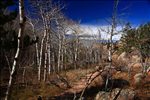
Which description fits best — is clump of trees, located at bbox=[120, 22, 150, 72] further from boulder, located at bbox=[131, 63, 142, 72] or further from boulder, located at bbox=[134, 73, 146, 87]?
boulder, located at bbox=[134, 73, 146, 87]

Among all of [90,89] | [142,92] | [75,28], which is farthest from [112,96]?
[75,28]

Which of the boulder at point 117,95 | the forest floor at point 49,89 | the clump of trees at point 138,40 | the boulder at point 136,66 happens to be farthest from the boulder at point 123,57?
the boulder at point 117,95

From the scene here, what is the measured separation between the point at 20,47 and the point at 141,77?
32967mm

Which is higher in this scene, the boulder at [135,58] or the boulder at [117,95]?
the boulder at [135,58]

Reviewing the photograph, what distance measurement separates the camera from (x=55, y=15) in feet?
144

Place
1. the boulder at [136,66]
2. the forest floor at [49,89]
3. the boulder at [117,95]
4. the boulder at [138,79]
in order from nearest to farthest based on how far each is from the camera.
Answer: the boulder at [117,95], the forest floor at [49,89], the boulder at [138,79], the boulder at [136,66]

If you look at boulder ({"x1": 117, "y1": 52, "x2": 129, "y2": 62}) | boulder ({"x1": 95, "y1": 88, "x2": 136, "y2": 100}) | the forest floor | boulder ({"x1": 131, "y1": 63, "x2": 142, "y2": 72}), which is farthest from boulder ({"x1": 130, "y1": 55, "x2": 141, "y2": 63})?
boulder ({"x1": 95, "y1": 88, "x2": 136, "y2": 100})

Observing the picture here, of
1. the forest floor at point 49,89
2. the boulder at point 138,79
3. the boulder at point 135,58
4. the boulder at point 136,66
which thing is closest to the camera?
the forest floor at point 49,89

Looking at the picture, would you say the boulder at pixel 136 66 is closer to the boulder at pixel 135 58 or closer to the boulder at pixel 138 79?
the boulder at pixel 135 58

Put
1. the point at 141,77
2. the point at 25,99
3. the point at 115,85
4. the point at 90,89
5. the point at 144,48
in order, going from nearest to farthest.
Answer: the point at 25,99 → the point at 90,89 → the point at 115,85 → the point at 141,77 → the point at 144,48

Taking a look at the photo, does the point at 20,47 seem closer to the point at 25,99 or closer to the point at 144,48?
the point at 25,99

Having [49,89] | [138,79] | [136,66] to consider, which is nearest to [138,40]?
[136,66]

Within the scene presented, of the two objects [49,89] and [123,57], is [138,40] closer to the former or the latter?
[123,57]

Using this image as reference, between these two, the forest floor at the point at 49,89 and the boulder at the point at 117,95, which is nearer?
the boulder at the point at 117,95
